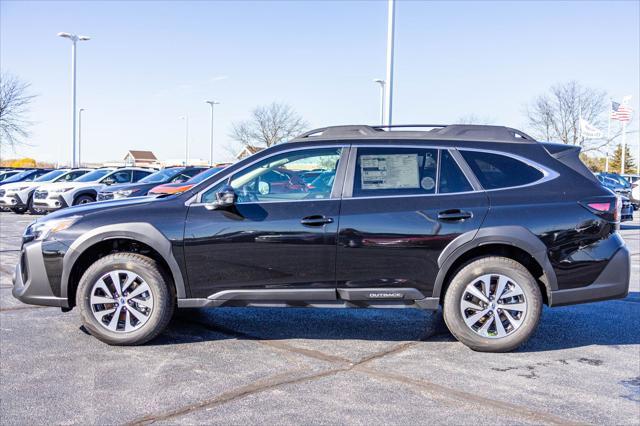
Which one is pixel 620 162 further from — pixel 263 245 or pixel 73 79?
pixel 263 245

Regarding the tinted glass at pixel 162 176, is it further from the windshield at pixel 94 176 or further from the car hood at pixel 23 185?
the car hood at pixel 23 185

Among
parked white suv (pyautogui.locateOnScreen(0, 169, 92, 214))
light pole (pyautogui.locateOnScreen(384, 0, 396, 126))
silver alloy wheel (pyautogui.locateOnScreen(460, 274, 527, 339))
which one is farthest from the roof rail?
parked white suv (pyautogui.locateOnScreen(0, 169, 92, 214))

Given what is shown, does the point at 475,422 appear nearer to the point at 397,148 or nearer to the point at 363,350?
the point at 363,350

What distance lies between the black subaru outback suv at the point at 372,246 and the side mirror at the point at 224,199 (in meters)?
0.01

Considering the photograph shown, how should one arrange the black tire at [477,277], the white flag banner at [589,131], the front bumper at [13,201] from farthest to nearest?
1. the white flag banner at [589,131]
2. the front bumper at [13,201]
3. the black tire at [477,277]

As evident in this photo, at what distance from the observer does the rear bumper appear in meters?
5.17

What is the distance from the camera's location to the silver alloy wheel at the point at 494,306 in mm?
5125

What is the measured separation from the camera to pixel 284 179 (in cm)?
555

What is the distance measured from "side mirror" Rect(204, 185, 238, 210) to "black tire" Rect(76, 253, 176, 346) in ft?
2.30

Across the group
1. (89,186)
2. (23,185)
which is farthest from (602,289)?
(23,185)

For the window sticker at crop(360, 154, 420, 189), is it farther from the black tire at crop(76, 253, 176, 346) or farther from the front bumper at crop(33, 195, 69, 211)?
the front bumper at crop(33, 195, 69, 211)

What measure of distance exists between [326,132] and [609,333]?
3155 millimetres

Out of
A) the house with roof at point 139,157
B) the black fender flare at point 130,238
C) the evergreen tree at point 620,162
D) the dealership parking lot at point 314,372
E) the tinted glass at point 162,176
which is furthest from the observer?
the house with roof at point 139,157

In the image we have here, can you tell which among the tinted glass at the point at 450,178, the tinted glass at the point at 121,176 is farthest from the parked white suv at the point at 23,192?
the tinted glass at the point at 450,178
